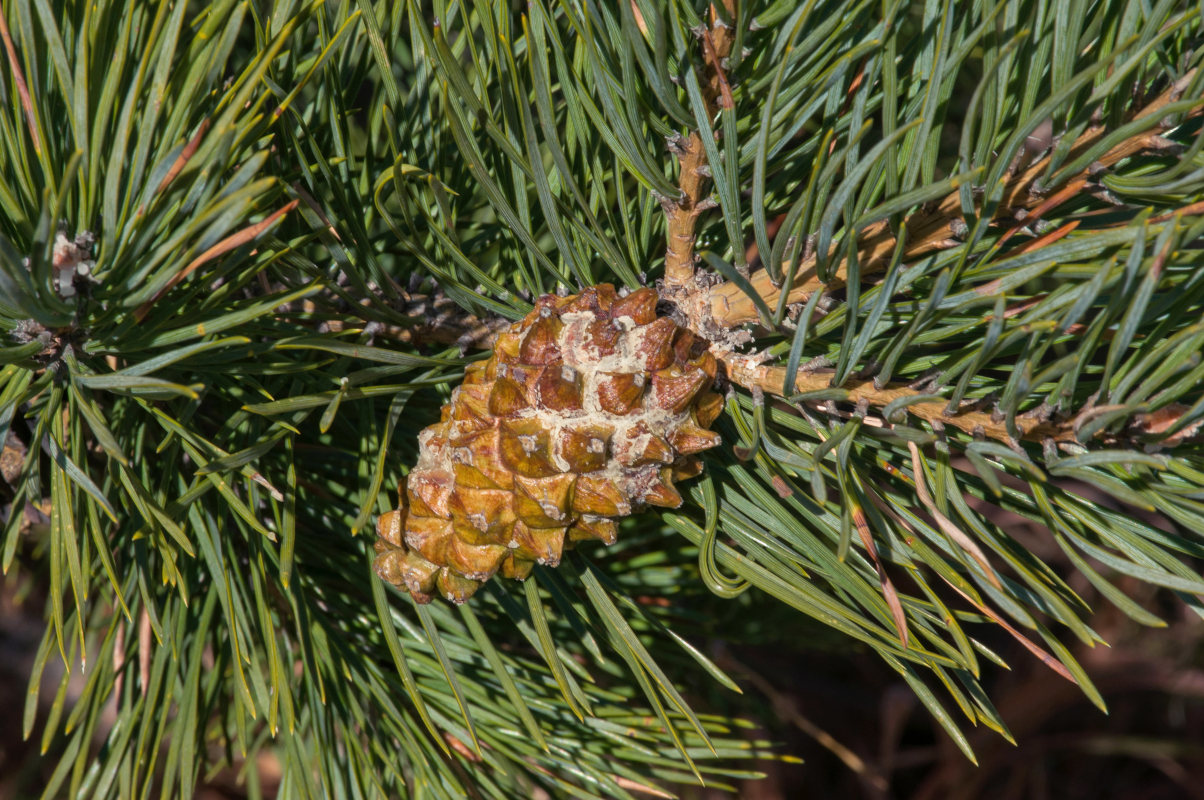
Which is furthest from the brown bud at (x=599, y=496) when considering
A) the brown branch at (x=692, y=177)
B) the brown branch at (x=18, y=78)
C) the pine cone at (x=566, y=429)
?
the brown branch at (x=18, y=78)

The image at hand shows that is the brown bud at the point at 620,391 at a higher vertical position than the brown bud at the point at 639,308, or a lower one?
lower

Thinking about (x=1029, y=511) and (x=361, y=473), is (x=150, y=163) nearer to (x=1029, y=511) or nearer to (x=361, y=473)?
(x=361, y=473)

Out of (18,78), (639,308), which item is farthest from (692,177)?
(18,78)

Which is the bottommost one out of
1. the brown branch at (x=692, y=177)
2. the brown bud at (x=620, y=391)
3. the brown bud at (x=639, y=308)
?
the brown bud at (x=620, y=391)

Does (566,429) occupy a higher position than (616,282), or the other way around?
(616,282)

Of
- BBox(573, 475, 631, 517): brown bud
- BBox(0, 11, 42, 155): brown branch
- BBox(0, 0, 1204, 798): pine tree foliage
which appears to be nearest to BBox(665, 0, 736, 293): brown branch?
BBox(0, 0, 1204, 798): pine tree foliage

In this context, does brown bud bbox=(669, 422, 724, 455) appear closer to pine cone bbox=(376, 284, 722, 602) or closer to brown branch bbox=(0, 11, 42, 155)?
pine cone bbox=(376, 284, 722, 602)

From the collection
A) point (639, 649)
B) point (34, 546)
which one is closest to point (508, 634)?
point (639, 649)

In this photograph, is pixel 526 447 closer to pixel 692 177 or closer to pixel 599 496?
pixel 599 496

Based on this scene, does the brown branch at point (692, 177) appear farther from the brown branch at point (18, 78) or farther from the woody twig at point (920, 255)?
the brown branch at point (18, 78)
